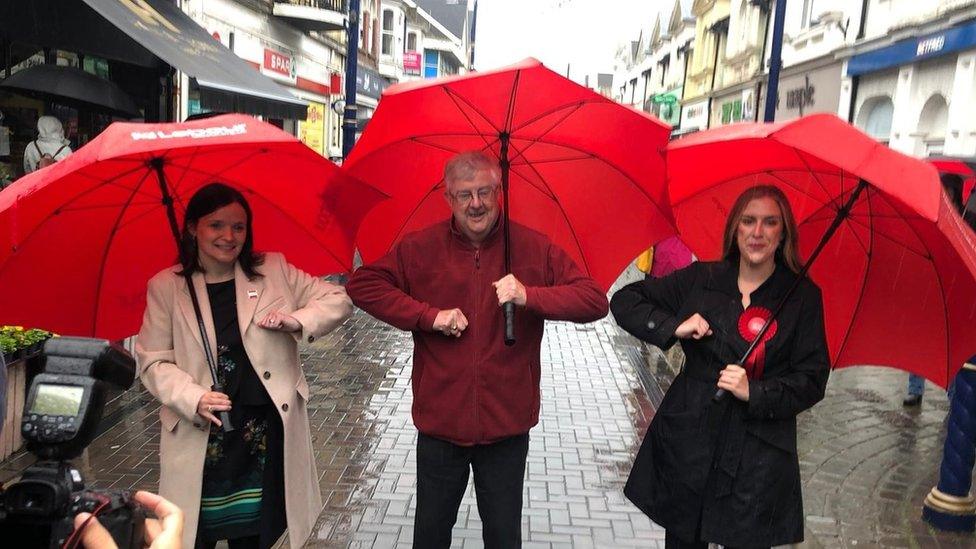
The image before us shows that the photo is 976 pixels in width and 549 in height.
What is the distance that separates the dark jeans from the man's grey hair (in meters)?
1.01

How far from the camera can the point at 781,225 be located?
2.97 m

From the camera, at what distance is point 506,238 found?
3.08 m

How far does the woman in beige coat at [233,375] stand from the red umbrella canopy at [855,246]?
1.54 metres

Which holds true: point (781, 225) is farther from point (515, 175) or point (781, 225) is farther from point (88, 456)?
point (88, 456)

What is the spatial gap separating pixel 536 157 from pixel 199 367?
63.0 inches

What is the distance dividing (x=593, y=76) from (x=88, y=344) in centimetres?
7373

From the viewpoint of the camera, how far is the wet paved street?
15.6 ft

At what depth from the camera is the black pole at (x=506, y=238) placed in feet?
9.66

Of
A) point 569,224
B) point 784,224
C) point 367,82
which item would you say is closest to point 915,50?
point 569,224

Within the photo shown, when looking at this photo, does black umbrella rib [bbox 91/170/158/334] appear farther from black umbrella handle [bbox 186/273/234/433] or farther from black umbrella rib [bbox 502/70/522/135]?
black umbrella rib [bbox 502/70/522/135]

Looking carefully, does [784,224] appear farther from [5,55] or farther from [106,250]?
[5,55]

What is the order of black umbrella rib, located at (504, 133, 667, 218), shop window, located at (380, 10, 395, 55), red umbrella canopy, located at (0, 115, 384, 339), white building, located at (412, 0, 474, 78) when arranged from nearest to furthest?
1. red umbrella canopy, located at (0, 115, 384, 339)
2. black umbrella rib, located at (504, 133, 667, 218)
3. shop window, located at (380, 10, 395, 55)
4. white building, located at (412, 0, 474, 78)

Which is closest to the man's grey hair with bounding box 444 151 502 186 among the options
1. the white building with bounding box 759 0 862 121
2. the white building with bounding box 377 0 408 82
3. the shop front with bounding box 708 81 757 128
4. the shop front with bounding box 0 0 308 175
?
the shop front with bounding box 0 0 308 175

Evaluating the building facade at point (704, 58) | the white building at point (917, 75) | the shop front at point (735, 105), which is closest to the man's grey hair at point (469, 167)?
the white building at point (917, 75)
